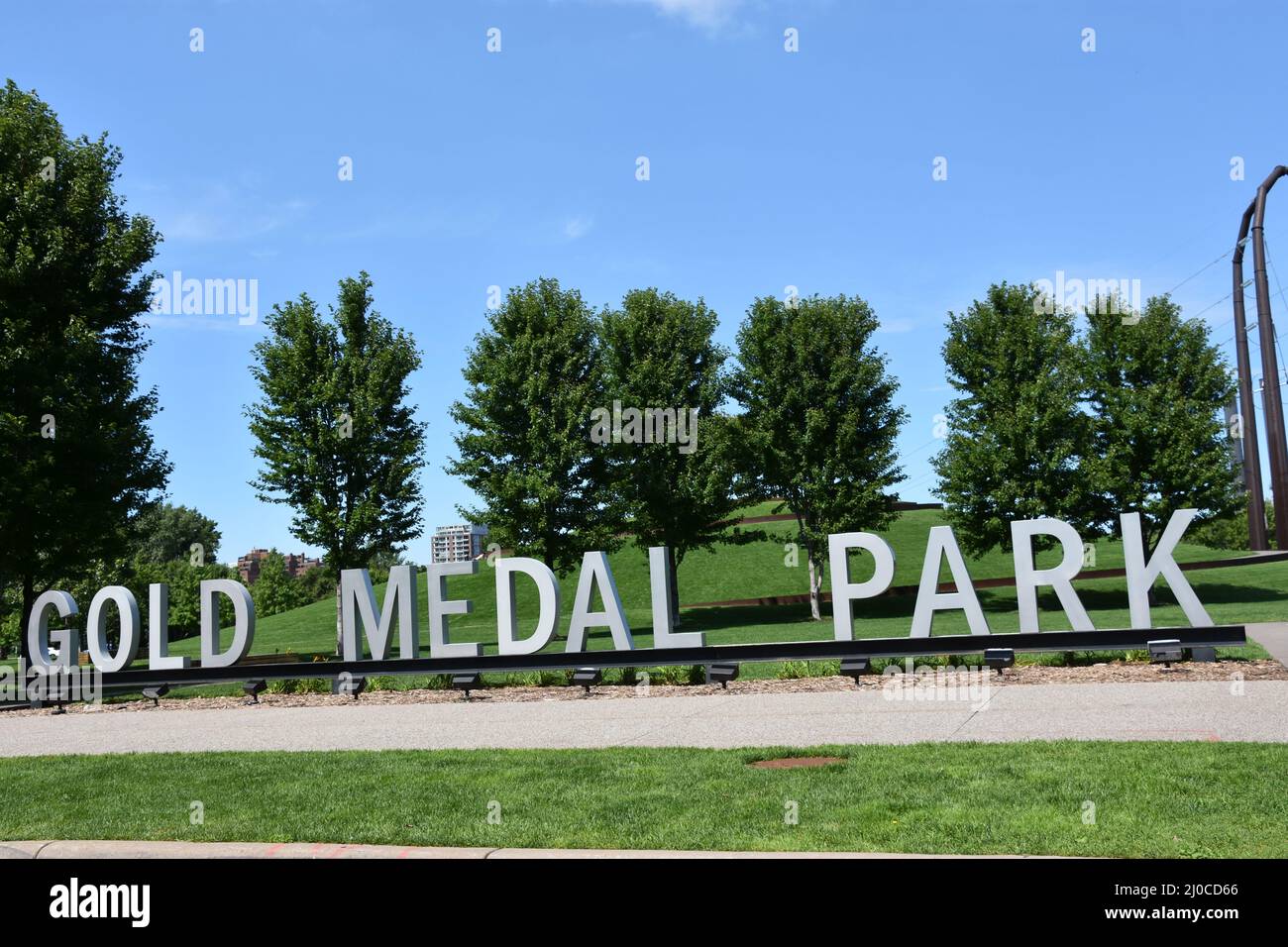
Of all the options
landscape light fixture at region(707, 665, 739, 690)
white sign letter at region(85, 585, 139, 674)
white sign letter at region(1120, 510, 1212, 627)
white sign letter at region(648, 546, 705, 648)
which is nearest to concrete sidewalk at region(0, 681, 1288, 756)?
landscape light fixture at region(707, 665, 739, 690)

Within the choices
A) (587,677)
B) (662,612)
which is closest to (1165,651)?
(662,612)

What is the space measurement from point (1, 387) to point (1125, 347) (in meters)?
39.0

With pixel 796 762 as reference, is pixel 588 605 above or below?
above

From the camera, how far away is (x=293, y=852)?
6953mm

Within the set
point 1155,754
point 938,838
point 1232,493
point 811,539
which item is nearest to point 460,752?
point 938,838

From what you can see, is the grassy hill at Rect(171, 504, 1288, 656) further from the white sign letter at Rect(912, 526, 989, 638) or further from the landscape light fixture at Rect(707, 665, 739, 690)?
the white sign letter at Rect(912, 526, 989, 638)

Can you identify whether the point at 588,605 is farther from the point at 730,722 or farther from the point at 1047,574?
the point at 1047,574

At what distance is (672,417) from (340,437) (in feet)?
43.1

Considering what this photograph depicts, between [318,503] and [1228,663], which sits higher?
[318,503]

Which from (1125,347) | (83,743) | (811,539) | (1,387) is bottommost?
(83,743)

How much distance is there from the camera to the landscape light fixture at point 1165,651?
16203 millimetres

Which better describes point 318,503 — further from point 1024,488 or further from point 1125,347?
point 1125,347

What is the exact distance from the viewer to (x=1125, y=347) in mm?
39781

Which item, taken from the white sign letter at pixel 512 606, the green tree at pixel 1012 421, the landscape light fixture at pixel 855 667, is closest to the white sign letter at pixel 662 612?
the white sign letter at pixel 512 606
